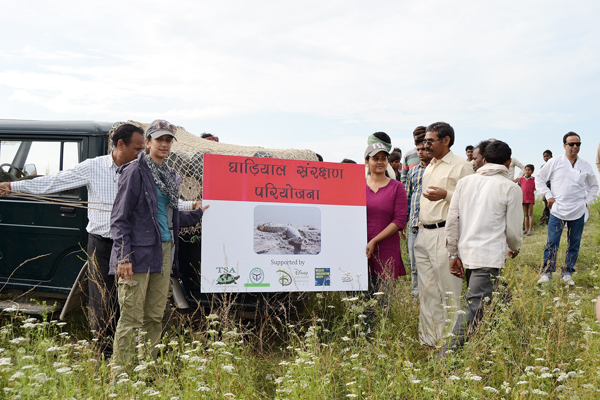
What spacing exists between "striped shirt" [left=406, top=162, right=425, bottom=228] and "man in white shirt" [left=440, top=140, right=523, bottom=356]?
0.62 m

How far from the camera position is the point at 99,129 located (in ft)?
15.3

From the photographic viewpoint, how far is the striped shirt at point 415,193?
469cm

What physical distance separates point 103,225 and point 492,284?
10.6 ft

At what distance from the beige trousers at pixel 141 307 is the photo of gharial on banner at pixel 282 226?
0.32m

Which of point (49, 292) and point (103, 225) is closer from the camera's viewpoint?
point (103, 225)

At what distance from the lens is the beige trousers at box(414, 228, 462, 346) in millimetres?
4387

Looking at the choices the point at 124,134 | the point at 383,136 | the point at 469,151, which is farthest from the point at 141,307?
the point at 469,151

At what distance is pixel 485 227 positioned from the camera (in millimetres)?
3924

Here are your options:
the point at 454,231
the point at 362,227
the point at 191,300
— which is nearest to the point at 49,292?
the point at 191,300

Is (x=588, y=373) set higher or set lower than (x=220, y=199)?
lower

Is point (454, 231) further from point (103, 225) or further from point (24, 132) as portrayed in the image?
point (24, 132)

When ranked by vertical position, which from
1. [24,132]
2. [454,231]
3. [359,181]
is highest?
[24,132]

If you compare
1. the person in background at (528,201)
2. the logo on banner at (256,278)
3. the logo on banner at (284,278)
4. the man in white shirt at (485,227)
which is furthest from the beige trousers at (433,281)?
the person in background at (528,201)

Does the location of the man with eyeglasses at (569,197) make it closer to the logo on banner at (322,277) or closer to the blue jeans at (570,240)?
the blue jeans at (570,240)
